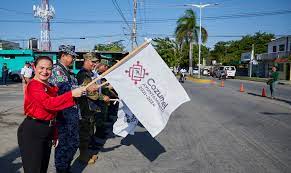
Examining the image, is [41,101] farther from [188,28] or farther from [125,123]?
[188,28]

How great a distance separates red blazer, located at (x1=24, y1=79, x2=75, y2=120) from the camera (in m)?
3.34

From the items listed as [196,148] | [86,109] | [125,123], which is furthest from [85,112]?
[196,148]

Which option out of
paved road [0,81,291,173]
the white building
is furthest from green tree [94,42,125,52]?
paved road [0,81,291,173]

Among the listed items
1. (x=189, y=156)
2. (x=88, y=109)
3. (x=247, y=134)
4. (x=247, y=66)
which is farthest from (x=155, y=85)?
(x=247, y=66)

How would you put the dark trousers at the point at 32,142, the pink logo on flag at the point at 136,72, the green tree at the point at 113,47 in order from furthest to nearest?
the green tree at the point at 113,47 < the pink logo on flag at the point at 136,72 < the dark trousers at the point at 32,142

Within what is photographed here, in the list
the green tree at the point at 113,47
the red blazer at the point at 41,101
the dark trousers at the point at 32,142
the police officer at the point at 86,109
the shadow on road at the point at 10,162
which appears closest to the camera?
the red blazer at the point at 41,101

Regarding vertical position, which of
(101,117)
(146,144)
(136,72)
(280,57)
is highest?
(280,57)

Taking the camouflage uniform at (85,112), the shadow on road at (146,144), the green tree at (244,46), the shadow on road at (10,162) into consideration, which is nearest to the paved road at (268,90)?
the shadow on road at (146,144)

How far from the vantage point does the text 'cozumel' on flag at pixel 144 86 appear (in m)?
4.51

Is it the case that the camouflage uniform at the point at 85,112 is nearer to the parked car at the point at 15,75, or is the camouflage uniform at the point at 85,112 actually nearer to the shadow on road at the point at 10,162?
the shadow on road at the point at 10,162

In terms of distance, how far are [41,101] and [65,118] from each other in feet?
3.60

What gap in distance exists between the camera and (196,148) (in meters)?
6.75

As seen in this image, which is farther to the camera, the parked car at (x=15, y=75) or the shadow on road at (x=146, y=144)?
the parked car at (x=15, y=75)

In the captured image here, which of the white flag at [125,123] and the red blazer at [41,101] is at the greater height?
the red blazer at [41,101]
